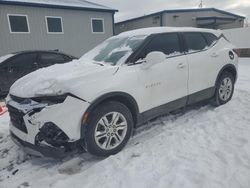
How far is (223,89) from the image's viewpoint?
16.4 ft

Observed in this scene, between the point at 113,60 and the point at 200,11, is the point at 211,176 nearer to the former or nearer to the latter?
the point at 113,60

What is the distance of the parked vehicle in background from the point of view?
269 inches

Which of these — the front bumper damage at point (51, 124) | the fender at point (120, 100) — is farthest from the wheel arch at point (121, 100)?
the front bumper damage at point (51, 124)

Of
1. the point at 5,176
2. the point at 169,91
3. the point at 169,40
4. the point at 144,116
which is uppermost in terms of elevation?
the point at 169,40

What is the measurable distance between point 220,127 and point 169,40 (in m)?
1.72

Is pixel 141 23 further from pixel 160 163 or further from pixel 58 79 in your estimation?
pixel 160 163

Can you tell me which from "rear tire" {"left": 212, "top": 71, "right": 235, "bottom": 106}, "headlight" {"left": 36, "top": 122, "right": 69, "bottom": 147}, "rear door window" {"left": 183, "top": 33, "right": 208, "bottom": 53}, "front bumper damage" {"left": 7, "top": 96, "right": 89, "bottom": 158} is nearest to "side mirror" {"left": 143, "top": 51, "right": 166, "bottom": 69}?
"rear door window" {"left": 183, "top": 33, "right": 208, "bottom": 53}

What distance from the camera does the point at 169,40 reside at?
4.04m

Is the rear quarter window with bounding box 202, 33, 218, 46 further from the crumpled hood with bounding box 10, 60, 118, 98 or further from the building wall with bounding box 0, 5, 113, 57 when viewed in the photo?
the building wall with bounding box 0, 5, 113, 57

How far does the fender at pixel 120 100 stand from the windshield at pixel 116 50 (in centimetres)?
55

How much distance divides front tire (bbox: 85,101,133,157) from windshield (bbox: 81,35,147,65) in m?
0.76

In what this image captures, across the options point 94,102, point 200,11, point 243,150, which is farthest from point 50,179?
point 200,11

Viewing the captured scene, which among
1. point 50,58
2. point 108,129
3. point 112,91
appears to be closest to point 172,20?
point 50,58

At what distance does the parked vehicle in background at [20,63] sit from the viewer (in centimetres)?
684
